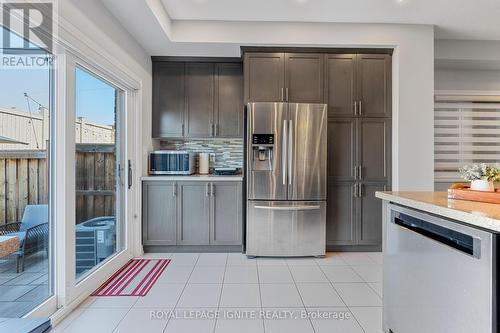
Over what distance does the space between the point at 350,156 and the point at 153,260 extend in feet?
8.83

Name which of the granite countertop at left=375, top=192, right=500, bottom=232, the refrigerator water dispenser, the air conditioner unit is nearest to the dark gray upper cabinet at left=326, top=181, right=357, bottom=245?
the refrigerator water dispenser

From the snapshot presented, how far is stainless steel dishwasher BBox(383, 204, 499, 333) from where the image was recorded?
1.07 meters

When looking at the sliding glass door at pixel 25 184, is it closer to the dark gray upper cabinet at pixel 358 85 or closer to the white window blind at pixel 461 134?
the dark gray upper cabinet at pixel 358 85

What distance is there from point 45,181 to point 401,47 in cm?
390

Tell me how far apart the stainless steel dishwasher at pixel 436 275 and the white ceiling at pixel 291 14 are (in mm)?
2357

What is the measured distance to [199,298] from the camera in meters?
2.35

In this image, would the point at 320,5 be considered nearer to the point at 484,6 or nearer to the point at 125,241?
the point at 484,6

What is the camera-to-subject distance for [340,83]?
3.48m

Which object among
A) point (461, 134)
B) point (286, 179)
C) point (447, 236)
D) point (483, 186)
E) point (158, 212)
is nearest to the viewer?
point (447, 236)

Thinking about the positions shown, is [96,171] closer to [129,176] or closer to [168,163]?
[129,176]

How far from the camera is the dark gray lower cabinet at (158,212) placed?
11.3ft

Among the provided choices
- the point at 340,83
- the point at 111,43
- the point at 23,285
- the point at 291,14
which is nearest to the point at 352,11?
the point at 291,14

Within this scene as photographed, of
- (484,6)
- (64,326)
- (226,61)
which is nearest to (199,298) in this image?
(64,326)

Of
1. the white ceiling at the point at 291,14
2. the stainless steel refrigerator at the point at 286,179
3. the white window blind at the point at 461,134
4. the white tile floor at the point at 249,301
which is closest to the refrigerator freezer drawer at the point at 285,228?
the stainless steel refrigerator at the point at 286,179
